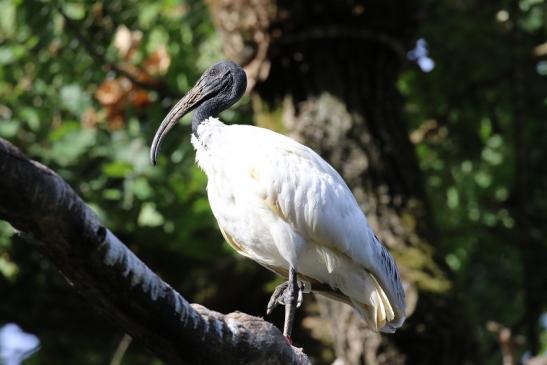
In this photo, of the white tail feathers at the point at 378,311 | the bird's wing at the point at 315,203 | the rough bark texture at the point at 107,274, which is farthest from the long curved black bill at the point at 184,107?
the rough bark texture at the point at 107,274

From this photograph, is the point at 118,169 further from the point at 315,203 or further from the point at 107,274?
the point at 107,274

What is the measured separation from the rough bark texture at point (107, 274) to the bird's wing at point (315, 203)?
122 cm

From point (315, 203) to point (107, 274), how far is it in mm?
1989

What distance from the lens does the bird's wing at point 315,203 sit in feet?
15.6

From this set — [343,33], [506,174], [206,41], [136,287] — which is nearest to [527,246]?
[506,174]

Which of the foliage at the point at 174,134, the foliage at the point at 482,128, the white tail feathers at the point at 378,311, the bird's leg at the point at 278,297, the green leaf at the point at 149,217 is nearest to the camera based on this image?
the bird's leg at the point at 278,297

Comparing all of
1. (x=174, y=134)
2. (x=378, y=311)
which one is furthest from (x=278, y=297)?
(x=174, y=134)

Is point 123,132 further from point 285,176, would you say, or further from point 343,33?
point 285,176

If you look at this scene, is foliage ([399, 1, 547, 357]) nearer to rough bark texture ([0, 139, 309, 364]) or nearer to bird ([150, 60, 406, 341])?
bird ([150, 60, 406, 341])

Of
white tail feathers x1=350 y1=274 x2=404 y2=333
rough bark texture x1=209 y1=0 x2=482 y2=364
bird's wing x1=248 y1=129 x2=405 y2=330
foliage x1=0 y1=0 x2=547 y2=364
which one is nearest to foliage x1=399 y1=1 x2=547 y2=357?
foliage x1=0 y1=0 x2=547 y2=364

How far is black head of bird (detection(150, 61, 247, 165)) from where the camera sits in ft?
17.0

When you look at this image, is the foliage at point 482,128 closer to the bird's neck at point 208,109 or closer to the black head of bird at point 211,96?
the black head of bird at point 211,96

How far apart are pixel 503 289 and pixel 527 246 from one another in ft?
6.75

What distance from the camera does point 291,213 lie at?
4.74m
